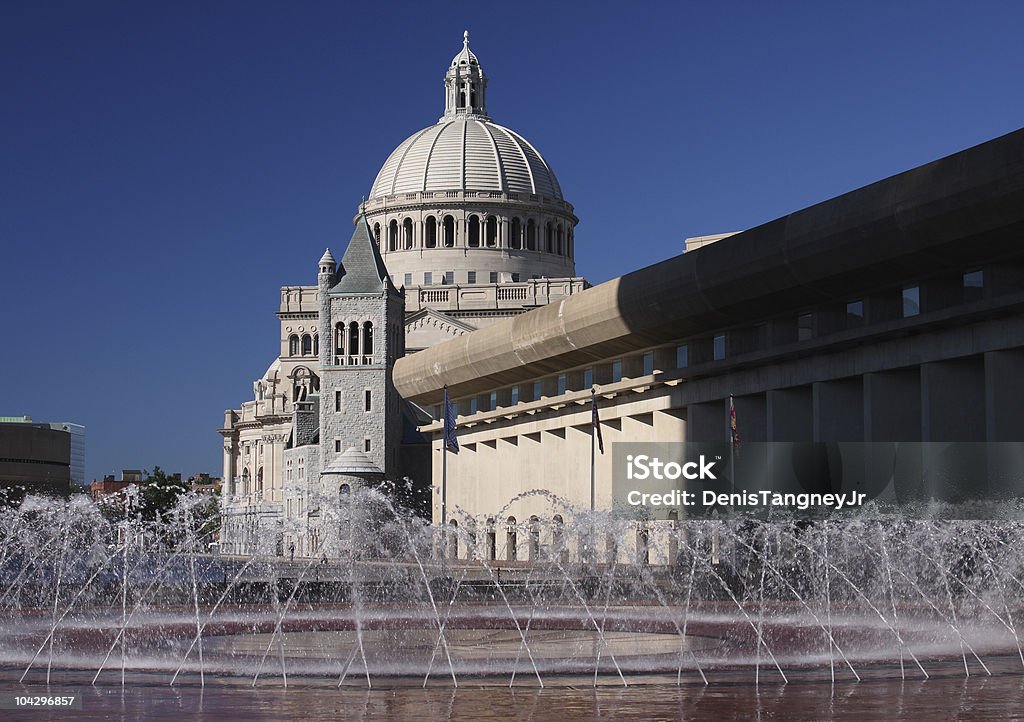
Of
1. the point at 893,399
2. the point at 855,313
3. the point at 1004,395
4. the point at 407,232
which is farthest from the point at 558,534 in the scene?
the point at 407,232

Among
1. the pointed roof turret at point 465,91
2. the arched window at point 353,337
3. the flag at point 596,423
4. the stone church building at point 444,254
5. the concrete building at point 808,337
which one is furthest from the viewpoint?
the pointed roof turret at point 465,91

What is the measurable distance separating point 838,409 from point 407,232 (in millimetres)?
93630

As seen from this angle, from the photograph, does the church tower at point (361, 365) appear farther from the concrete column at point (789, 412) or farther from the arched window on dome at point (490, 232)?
the concrete column at point (789, 412)

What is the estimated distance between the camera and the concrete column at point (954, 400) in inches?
1453

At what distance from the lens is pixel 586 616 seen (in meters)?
30.1

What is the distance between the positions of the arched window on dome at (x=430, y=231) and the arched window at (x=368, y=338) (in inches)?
1746

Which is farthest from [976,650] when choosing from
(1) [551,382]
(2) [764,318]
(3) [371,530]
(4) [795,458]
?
(3) [371,530]

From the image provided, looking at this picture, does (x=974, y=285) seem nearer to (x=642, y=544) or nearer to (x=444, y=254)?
(x=642, y=544)

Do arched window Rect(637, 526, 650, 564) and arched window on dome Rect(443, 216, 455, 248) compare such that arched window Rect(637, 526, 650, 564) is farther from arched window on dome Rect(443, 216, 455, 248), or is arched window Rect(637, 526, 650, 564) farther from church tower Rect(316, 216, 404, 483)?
arched window on dome Rect(443, 216, 455, 248)

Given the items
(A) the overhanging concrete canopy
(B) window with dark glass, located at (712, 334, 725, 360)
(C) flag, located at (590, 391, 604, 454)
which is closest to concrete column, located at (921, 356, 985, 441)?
(A) the overhanging concrete canopy

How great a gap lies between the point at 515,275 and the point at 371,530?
55532 millimetres

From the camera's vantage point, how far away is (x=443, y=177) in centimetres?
13250

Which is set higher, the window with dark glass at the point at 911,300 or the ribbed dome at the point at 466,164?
the ribbed dome at the point at 466,164

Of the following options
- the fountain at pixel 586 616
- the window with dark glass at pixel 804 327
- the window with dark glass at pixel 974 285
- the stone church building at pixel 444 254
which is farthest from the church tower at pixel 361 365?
the window with dark glass at pixel 974 285
